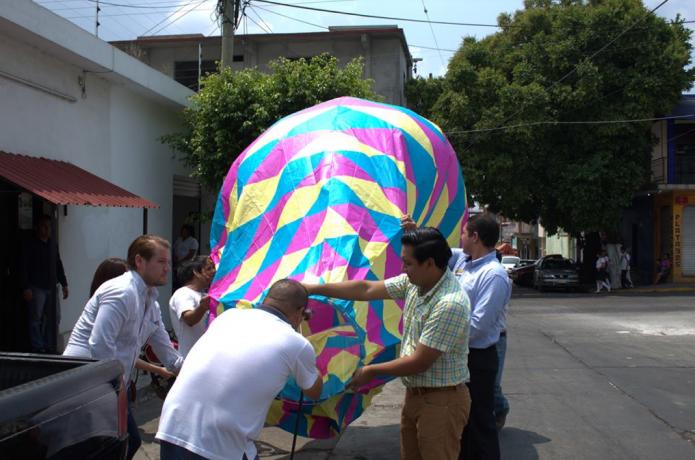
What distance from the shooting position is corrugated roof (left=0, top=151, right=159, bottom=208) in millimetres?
8625

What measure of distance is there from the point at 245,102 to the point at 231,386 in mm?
10817

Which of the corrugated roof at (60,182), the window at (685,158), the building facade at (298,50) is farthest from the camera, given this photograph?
the window at (685,158)

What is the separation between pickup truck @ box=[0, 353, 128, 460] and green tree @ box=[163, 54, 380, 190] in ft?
32.1

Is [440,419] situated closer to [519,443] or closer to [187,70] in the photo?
[519,443]

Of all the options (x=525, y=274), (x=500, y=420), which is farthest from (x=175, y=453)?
(x=525, y=274)

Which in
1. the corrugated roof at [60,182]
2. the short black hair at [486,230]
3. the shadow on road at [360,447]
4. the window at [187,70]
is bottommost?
the shadow on road at [360,447]

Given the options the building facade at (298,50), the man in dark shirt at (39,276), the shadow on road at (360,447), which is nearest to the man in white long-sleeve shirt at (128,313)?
the shadow on road at (360,447)

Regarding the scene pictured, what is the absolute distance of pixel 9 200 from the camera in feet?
33.4

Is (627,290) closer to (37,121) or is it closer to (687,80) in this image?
Result: (687,80)

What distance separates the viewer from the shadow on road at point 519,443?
20.3 ft

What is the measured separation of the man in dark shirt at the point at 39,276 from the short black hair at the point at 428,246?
6539 mm

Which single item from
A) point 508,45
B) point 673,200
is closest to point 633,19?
point 508,45

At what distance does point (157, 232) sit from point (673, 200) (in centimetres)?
2297

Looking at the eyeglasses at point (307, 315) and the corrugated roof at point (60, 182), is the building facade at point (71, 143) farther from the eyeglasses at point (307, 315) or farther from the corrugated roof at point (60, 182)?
the eyeglasses at point (307, 315)
